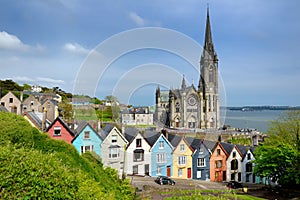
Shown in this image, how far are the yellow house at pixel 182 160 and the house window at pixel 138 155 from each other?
4101 mm

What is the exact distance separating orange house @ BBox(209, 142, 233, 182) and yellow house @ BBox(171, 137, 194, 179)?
3.81 metres

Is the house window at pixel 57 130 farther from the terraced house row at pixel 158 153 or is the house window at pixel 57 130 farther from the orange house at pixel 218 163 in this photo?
the orange house at pixel 218 163

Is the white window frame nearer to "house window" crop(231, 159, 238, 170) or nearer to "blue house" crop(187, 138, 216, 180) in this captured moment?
"blue house" crop(187, 138, 216, 180)

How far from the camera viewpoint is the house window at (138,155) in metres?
25.3

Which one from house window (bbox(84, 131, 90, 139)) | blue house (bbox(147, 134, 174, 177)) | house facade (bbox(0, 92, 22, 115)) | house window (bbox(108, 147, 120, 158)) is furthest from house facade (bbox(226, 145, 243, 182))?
house facade (bbox(0, 92, 22, 115))

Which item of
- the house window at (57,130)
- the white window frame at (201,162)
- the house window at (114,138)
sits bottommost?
the white window frame at (201,162)

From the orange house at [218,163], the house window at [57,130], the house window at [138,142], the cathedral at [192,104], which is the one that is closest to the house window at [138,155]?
the house window at [138,142]

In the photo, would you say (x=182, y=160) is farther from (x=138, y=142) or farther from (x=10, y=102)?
(x=10, y=102)

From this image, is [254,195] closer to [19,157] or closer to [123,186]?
[123,186]

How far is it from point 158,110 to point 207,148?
34.5 ft

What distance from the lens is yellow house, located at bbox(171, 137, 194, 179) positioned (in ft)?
90.5

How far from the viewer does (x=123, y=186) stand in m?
11.6

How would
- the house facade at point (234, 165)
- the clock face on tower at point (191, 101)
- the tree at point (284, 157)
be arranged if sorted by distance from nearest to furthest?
the tree at point (284, 157) < the house facade at point (234, 165) < the clock face on tower at point (191, 101)

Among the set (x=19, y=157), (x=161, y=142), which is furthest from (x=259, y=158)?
(x=19, y=157)
